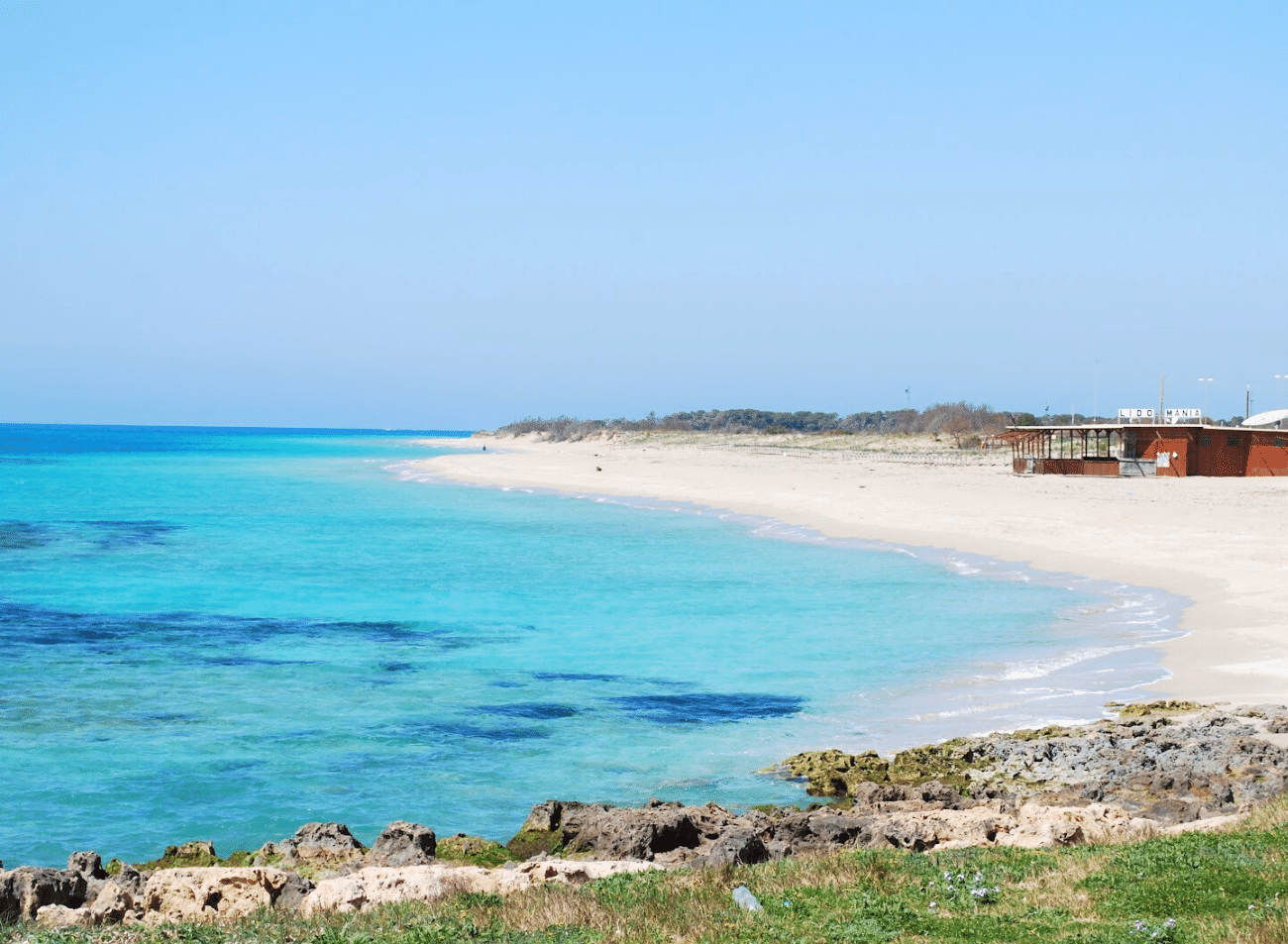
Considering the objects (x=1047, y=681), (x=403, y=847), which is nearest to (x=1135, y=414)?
(x=1047, y=681)

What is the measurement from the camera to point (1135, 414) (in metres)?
54.2

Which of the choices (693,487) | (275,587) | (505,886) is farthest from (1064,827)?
(693,487)

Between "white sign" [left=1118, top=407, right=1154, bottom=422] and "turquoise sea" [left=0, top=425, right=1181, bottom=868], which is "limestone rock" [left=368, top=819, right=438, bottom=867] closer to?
"turquoise sea" [left=0, top=425, right=1181, bottom=868]

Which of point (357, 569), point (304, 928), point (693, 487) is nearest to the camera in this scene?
point (304, 928)

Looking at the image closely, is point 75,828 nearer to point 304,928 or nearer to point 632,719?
point 304,928

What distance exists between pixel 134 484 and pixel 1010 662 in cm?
5939

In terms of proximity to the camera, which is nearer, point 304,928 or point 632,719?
point 304,928

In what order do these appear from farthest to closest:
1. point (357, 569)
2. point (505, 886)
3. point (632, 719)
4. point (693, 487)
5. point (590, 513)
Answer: point (693, 487)
point (590, 513)
point (357, 569)
point (632, 719)
point (505, 886)

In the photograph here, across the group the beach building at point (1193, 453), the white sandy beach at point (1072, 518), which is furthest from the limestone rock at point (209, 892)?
the beach building at point (1193, 453)

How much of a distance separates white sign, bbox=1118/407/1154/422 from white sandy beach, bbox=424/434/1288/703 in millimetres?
5596

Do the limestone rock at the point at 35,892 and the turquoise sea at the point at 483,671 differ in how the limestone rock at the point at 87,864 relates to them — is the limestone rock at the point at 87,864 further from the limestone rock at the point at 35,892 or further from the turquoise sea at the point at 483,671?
the turquoise sea at the point at 483,671

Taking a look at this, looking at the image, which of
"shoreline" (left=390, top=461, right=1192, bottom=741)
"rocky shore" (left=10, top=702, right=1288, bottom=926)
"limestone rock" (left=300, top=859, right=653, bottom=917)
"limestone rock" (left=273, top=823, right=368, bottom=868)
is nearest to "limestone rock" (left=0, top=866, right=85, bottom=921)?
"rocky shore" (left=10, top=702, right=1288, bottom=926)

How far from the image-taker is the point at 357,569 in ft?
97.6

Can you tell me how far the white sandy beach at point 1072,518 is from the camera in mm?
17281
